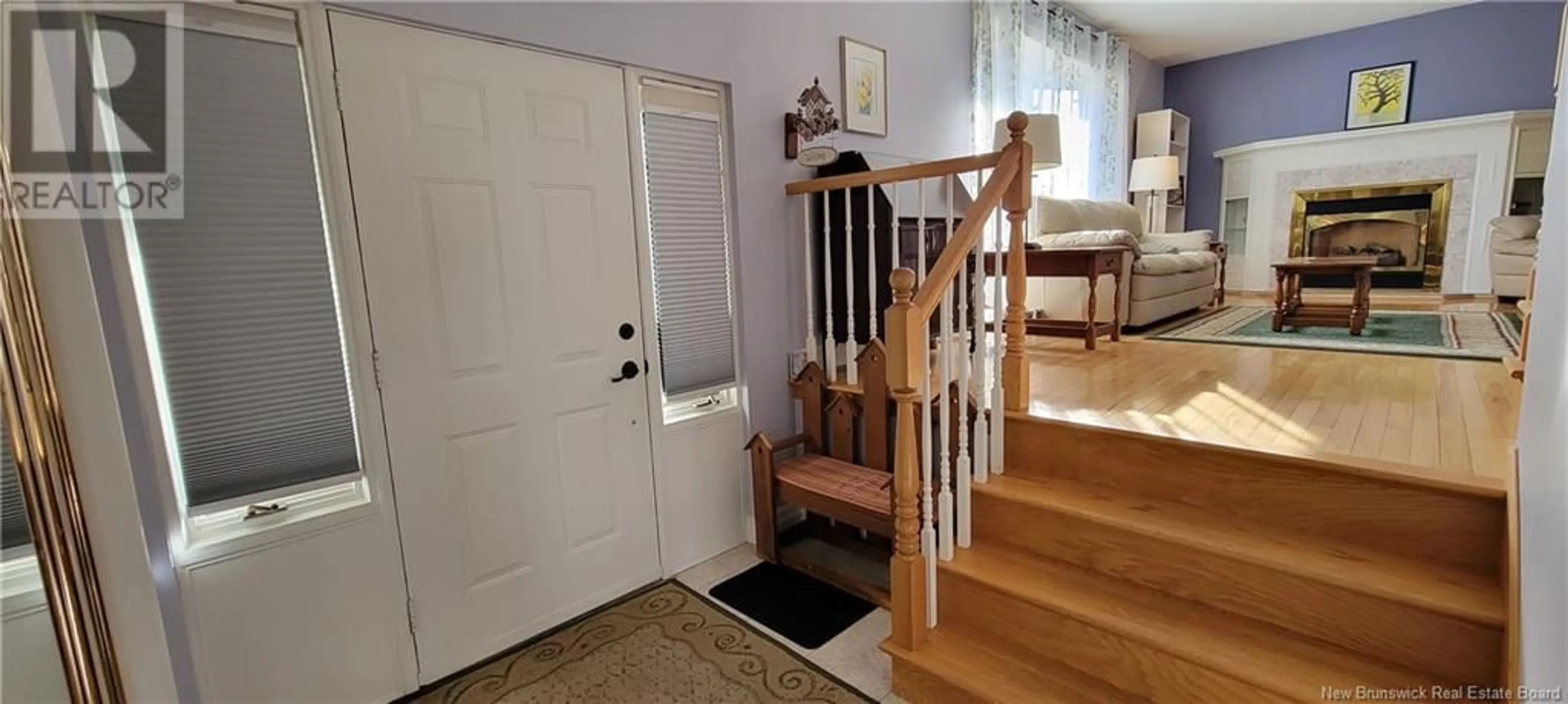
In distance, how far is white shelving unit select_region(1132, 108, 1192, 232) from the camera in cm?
617

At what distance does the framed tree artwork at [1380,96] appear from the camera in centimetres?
571

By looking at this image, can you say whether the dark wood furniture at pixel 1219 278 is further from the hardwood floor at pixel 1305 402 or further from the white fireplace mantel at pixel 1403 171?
the hardwood floor at pixel 1305 402

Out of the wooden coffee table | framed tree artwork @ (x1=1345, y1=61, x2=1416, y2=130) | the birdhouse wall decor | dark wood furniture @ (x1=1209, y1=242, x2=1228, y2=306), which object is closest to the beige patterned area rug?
the birdhouse wall decor

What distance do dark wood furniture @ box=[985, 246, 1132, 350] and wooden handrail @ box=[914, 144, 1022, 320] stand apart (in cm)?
137

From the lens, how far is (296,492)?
1.75m

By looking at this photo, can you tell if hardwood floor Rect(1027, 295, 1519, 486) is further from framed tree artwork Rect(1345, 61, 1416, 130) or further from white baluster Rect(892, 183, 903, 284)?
framed tree artwork Rect(1345, 61, 1416, 130)

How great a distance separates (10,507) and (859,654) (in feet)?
6.91

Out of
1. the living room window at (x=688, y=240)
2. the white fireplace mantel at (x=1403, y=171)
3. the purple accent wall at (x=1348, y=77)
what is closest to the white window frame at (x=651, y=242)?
the living room window at (x=688, y=240)

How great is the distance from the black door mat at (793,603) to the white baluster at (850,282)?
0.86 metres

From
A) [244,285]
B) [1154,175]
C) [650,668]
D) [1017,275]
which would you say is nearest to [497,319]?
[244,285]

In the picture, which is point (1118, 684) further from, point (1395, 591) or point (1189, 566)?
point (1395, 591)

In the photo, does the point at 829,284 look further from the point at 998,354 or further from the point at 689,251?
the point at 998,354

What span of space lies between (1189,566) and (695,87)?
230 centimetres

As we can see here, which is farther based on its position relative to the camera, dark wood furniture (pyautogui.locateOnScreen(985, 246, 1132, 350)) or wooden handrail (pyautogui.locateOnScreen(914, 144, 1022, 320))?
dark wood furniture (pyautogui.locateOnScreen(985, 246, 1132, 350))
